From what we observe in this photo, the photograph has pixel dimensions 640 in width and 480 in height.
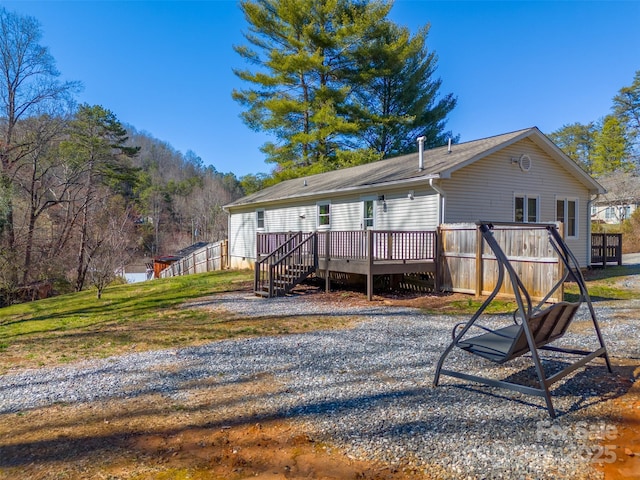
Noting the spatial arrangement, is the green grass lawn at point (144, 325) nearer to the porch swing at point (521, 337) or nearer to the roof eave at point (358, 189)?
the roof eave at point (358, 189)

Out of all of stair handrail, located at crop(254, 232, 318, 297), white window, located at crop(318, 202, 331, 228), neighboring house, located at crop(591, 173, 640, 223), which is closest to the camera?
stair handrail, located at crop(254, 232, 318, 297)

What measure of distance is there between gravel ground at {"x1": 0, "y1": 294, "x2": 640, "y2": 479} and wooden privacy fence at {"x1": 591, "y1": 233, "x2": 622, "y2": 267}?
35.3 ft

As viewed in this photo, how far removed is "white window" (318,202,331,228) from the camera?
15352mm

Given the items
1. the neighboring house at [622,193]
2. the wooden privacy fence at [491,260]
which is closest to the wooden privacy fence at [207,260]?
the wooden privacy fence at [491,260]

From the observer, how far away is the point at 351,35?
2405 centimetres

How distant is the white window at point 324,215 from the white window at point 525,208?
636 cm

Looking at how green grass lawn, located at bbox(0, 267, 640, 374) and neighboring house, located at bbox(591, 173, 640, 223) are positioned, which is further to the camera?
neighboring house, located at bbox(591, 173, 640, 223)

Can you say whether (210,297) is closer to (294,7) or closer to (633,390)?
(633,390)

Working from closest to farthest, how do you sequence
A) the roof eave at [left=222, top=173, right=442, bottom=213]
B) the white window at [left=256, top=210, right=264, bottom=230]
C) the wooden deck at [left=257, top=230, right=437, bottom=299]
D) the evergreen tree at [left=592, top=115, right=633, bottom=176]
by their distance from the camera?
the wooden deck at [left=257, top=230, right=437, bottom=299], the roof eave at [left=222, top=173, right=442, bottom=213], the white window at [left=256, top=210, right=264, bottom=230], the evergreen tree at [left=592, top=115, right=633, bottom=176]


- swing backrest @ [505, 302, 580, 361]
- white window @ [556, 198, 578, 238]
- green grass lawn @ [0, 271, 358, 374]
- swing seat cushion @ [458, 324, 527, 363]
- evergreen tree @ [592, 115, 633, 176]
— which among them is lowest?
green grass lawn @ [0, 271, 358, 374]

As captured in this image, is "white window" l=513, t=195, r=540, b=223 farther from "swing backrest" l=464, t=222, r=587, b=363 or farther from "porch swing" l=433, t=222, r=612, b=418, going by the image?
"swing backrest" l=464, t=222, r=587, b=363

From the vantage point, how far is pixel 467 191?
11672 millimetres

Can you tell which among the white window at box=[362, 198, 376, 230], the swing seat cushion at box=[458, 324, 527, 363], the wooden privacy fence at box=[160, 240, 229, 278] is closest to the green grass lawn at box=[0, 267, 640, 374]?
the swing seat cushion at box=[458, 324, 527, 363]

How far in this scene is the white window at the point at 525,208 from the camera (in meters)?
12.9
